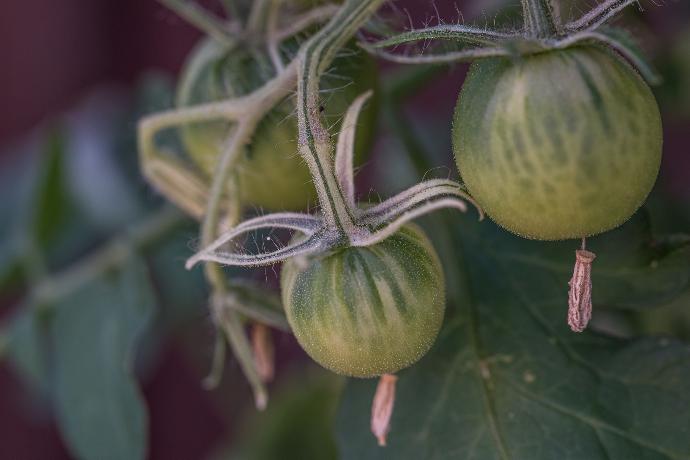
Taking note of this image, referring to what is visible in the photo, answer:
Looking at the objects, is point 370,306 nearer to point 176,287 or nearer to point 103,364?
point 103,364

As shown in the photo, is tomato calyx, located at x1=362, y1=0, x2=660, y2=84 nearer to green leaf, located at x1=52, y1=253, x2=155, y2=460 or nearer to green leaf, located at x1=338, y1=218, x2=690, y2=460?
green leaf, located at x1=338, y1=218, x2=690, y2=460

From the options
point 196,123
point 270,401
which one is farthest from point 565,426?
point 270,401

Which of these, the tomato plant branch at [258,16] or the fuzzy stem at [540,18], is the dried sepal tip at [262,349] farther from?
the fuzzy stem at [540,18]

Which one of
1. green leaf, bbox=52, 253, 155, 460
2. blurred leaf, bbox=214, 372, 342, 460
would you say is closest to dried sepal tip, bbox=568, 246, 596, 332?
green leaf, bbox=52, 253, 155, 460

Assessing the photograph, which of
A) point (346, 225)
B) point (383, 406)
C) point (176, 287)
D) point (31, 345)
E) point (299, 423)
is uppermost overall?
point (346, 225)

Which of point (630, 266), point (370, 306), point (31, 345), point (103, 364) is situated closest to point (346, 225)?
point (370, 306)

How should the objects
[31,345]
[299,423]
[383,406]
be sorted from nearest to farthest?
[383,406]
[31,345]
[299,423]

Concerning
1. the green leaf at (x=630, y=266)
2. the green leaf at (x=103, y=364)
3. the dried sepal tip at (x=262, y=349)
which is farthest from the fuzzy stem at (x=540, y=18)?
the green leaf at (x=103, y=364)
